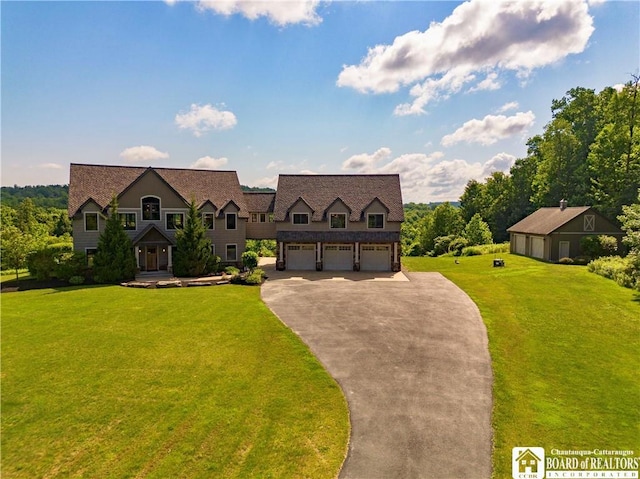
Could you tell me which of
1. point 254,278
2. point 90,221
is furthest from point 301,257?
point 90,221

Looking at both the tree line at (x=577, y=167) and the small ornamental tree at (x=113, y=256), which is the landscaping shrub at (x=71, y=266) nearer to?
the small ornamental tree at (x=113, y=256)

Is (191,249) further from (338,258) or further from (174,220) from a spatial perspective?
(338,258)

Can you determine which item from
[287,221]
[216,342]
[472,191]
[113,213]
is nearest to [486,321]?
[216,342]

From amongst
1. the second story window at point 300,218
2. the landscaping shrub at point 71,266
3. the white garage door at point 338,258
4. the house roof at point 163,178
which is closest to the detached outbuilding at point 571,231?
the white garage door at point 338,258

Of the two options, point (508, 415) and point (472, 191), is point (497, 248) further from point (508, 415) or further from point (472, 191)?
point (508, 415)

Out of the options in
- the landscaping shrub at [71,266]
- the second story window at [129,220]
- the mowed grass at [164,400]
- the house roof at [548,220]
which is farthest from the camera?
the house roof at [548,220]

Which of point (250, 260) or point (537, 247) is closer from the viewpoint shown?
point (250, 260)
